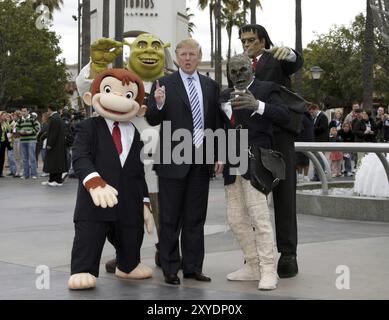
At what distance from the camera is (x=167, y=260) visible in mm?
6125

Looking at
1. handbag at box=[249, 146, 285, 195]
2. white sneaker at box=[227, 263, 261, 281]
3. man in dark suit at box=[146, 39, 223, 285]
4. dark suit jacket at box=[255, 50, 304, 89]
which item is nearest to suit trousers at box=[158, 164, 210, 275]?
man in dark suit at box=[146, 39, 223, 285]

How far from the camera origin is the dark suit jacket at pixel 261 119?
6020mm

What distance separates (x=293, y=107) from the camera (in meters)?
6.22

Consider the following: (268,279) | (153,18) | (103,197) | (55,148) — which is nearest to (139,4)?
(153,18)

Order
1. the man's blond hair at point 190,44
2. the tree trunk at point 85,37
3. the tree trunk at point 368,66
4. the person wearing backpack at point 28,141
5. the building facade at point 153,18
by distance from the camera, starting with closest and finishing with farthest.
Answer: the man's blond hair at point 190,44
the person wearing backpack at point 28,141
the tree trunk at point 368,66
the tree trunk at point 85,37
the building facade at point 153,18

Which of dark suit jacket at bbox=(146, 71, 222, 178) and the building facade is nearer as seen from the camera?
dark suit jacket at bbox=(146, 71, 222, 178)

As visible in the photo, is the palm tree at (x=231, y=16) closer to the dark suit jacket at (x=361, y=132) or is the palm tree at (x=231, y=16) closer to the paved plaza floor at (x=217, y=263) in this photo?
the dark suit jacket at (x=361, y=132)

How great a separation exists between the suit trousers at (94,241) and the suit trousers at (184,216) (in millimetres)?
228

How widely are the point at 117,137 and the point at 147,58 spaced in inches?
42.2

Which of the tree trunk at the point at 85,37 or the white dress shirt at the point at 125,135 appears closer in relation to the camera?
the white dress shirt at the point at 125,135

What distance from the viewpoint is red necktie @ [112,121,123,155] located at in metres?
6.14

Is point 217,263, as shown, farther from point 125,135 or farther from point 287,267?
point 125,135

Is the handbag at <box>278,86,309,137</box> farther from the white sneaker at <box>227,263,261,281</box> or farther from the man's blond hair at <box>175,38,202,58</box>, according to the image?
the white sneaker at <box>227,263,261,281</box>

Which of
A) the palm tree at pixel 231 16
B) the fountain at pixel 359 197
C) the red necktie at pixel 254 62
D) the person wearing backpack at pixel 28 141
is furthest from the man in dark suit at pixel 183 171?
the palm tree at pixel 231 16
